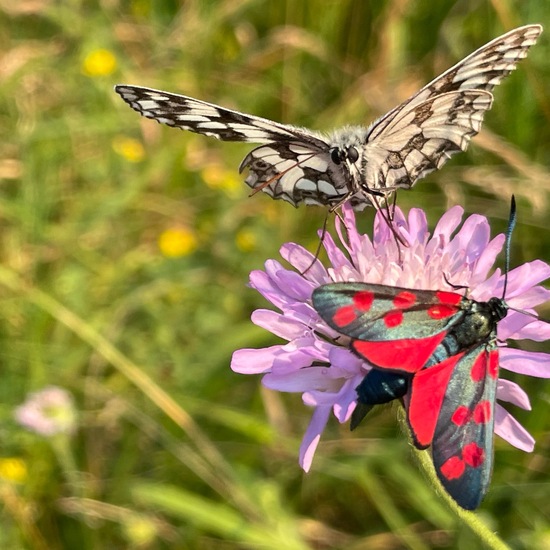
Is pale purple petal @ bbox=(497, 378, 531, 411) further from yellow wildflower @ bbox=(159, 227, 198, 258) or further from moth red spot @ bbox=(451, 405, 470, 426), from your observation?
yellow wildflower @ bbox=(159, 227, 198, 258)

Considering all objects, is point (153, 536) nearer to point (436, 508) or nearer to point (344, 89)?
point (436, 508)

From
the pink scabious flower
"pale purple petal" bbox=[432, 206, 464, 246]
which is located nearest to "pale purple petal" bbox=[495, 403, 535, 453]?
the pink scabious flower

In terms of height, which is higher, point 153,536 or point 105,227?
point 105,227

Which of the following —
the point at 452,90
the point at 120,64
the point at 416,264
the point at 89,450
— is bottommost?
the point at 89,450

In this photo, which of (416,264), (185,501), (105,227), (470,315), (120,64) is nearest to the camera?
(470,315)

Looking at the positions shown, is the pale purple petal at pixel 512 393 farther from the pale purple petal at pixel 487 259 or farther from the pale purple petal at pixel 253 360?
the pale purple petal at pixel 253 360

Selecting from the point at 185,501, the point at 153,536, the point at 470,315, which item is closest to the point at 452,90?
the point at 470,315

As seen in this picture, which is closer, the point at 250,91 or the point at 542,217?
the point at 542,217
